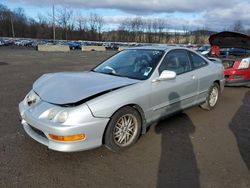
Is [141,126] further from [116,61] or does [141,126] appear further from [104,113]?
[116,61]

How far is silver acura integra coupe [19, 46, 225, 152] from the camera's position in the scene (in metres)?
3.14

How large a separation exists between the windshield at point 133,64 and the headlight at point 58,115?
4.65ft

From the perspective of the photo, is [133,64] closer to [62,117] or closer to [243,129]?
[62,117]

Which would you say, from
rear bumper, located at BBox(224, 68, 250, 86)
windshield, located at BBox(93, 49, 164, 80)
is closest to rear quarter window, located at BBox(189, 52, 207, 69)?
windshield, located at BBox(93, 49, 164, 80)

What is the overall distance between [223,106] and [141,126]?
3.20 metres

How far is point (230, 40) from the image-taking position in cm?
851

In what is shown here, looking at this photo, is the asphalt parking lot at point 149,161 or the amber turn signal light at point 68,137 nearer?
the asphalt parking lot at point 149,161

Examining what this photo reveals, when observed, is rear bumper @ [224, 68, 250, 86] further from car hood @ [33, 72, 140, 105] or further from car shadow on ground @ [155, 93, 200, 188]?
car hood @ [33, 72, 140, 105]

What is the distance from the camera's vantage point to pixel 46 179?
2.93 metres

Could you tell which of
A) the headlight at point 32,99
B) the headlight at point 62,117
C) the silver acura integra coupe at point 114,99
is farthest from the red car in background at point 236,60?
the headlight at point 62,117

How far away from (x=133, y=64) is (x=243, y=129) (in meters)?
2.35

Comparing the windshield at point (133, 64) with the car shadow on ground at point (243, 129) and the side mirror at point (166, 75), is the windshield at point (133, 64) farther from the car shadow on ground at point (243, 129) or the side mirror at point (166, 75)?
the car shadow on ground at point (243, 129)

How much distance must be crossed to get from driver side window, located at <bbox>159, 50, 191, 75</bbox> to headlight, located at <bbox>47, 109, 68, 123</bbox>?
1.83 m

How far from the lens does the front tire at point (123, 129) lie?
11.3 feet
